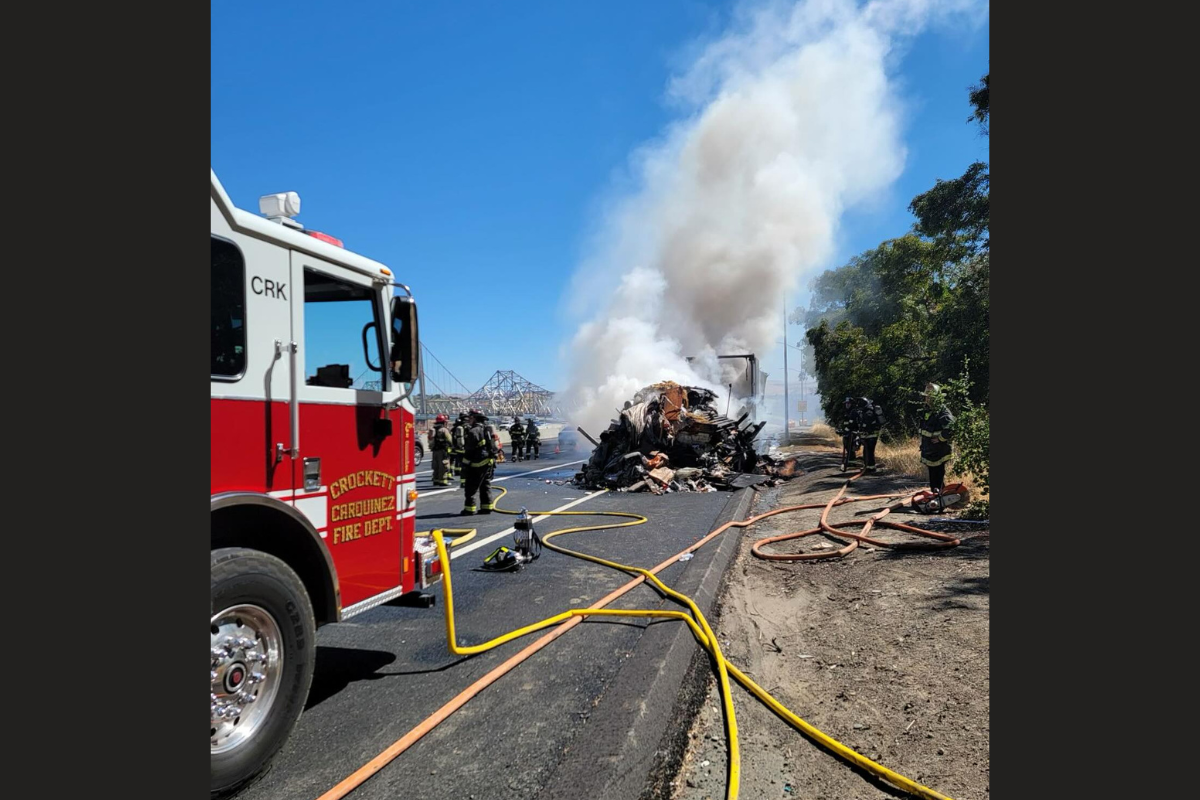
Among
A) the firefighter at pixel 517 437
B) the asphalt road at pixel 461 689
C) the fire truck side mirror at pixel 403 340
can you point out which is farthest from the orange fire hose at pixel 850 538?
the firefighter at pixel 517 437

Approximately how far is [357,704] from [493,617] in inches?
63.2

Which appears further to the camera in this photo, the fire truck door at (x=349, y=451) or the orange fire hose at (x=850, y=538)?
the orange fire hose at (x=850, y=538)

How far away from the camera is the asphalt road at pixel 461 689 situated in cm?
287

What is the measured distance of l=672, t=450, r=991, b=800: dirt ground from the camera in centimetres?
299

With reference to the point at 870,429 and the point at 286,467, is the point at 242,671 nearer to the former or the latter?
the point at 286,467

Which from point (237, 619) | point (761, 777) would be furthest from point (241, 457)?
point (761, 777)

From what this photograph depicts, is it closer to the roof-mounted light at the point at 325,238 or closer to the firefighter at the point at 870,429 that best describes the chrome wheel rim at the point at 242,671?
the roof-mounted light at the point at 325,238

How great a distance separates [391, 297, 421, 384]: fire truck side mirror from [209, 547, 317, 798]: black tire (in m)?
1.38

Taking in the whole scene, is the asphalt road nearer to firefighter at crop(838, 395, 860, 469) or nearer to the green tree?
the green tree

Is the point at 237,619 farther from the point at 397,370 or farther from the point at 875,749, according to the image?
the point at 875,749

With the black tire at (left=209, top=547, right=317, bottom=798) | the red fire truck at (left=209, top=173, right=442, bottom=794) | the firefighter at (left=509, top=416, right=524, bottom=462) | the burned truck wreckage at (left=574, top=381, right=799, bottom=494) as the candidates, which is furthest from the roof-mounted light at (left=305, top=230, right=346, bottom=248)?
the firefighter at (left=509, top=416, right=524, bottom=462)

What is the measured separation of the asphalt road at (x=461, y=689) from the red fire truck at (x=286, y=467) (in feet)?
1.55

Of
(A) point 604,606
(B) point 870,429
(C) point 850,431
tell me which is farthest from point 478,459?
(C) point 850,431

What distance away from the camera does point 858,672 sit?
4.11 meters
